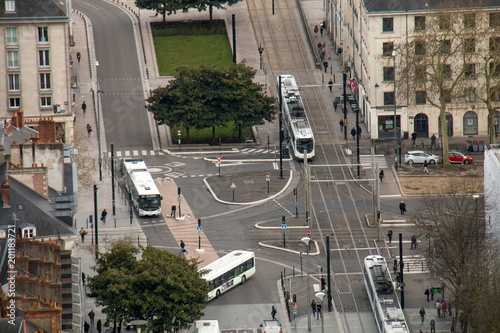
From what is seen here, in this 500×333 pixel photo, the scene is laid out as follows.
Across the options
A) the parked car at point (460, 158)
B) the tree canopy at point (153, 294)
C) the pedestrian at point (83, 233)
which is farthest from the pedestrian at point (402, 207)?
the tree canopy at point (153, 294)

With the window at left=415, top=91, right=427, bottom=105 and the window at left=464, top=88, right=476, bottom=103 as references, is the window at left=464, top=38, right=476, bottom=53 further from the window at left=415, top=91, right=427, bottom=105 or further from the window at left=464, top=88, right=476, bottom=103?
the window at left=415, top=91, right=427, bottom=105

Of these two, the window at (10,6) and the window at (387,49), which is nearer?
the window at (10,6)

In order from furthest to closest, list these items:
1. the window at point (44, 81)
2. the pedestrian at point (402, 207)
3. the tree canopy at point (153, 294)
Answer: the window at point (44, 81) < the pedestrian at point (402, 207) < the tree canopy at point (153, 294)

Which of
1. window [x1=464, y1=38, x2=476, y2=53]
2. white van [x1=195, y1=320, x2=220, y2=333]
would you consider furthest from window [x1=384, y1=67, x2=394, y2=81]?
white van [x1=195, y1=320, x2=220, y2=333]

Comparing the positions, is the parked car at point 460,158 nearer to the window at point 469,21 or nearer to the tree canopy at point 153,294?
the window at point 469,21

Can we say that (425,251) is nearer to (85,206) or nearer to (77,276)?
(77,276)

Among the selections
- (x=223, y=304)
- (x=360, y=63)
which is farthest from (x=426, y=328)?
(x=360, y=63)

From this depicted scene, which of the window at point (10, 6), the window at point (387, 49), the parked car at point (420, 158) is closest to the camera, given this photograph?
the parked car at point (420, 158)
